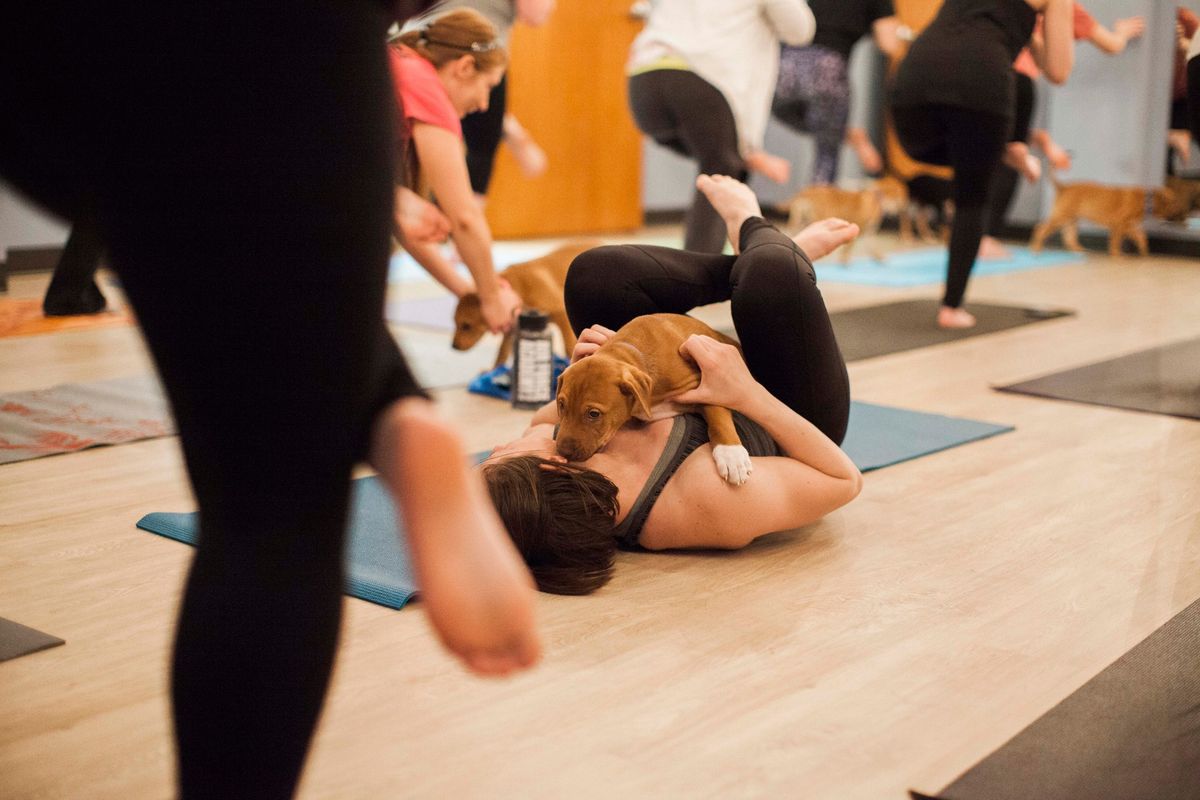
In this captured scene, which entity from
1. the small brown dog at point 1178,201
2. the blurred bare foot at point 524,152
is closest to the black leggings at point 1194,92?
the blurred bare foot at point 524,152

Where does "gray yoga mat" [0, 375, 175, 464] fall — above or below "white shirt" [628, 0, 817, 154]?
below

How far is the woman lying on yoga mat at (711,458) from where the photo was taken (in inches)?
68.9

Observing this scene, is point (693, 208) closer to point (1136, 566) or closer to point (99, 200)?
point (1136, 566)

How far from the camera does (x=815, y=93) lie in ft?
21.9

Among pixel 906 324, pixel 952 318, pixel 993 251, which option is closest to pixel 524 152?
pixel 906 324

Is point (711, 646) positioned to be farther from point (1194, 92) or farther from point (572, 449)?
point (1194, 92)

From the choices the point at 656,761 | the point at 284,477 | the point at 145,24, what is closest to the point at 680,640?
the point at 656,761

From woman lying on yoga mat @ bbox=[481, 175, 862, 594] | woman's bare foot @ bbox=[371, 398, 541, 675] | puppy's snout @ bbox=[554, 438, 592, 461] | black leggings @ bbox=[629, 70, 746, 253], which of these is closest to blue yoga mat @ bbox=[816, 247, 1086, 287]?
black leggings @ bbox=[629, 70, 746, 253]

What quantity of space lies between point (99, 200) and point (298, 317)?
0.11 metres

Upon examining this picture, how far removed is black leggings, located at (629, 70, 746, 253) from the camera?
12.2ft

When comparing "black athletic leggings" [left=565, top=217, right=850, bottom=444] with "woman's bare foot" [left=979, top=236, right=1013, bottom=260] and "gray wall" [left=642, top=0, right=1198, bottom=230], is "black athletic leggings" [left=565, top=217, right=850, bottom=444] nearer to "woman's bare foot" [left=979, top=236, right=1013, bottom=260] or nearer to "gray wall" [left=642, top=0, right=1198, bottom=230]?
"gray wall" [left=642, top=0, right=1198, bottom=230]

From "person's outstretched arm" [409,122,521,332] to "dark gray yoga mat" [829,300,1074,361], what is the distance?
4.05 feet

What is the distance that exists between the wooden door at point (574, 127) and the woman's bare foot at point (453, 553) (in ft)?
22.1

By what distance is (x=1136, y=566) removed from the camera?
6.31 feet
